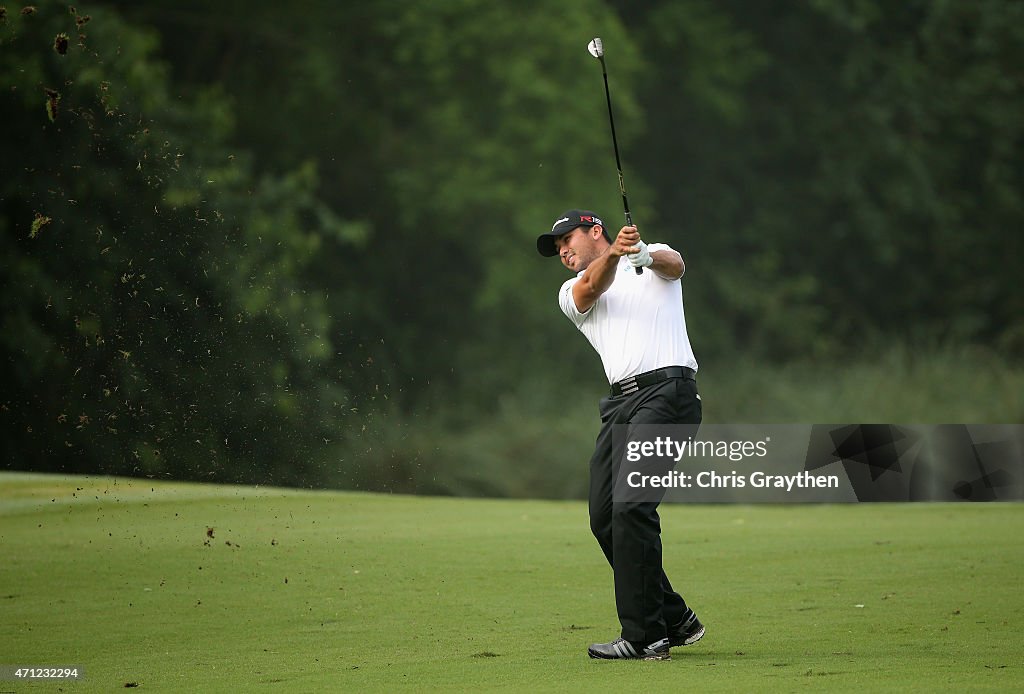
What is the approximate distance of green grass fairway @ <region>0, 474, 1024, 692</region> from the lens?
6.82 m

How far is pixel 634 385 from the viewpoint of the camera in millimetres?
7203

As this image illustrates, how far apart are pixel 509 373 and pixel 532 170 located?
14.3 feet

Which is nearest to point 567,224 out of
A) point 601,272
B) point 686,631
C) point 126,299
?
point 601,272

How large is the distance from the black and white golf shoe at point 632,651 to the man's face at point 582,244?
1.73 m

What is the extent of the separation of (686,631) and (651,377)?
121 cm

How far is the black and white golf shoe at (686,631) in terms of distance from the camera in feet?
24.1

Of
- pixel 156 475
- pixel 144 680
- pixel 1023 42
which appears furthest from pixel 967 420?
pixel 1023 42

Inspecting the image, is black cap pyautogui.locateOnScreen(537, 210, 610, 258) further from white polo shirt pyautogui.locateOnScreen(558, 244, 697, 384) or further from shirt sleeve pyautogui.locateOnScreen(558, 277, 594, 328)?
white polo shirt pyautogui.locateOnScreen(558, 244, 697, 384)

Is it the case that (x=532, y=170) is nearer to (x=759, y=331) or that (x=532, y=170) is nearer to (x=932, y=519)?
(x=759, y=331)

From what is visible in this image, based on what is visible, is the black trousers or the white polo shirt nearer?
the black trousers

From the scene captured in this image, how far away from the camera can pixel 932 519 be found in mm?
14000

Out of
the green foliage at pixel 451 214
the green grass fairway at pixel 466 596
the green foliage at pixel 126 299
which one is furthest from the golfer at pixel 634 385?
the green foliage at pixel 126 299

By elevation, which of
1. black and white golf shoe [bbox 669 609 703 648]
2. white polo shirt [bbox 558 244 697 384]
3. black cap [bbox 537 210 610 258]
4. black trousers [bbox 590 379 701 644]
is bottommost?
black and white golf shoe [bbox 669 609 703 648]

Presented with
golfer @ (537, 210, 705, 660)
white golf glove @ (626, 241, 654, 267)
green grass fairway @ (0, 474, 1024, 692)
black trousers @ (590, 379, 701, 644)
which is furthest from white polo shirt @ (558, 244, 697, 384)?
green grass fairway @ (0, 474, 1024, 692)
